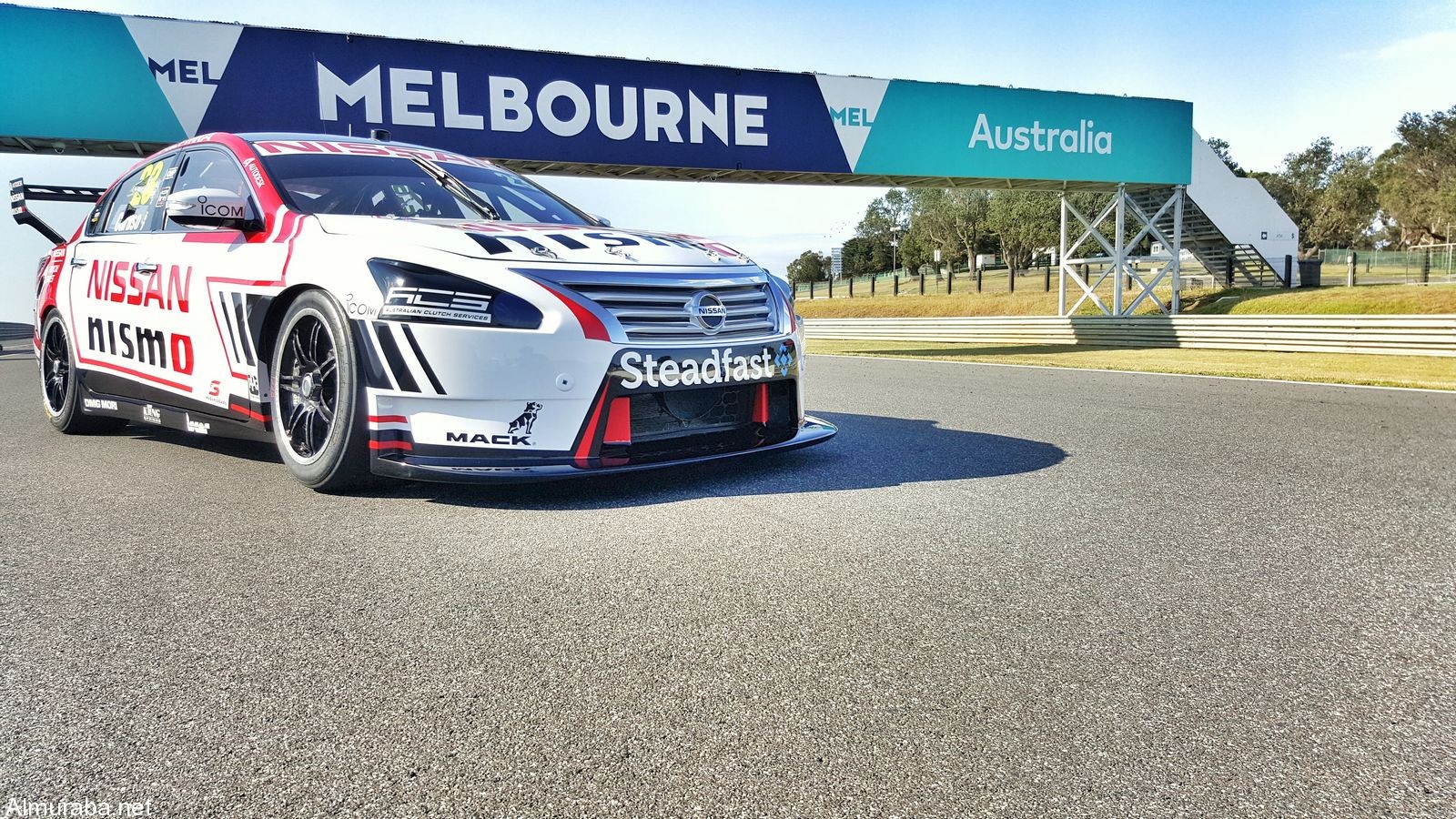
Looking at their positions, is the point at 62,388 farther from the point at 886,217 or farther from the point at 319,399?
the point at 886,217

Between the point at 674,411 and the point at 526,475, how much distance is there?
2.45ft

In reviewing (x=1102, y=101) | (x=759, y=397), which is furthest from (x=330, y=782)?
(x=1102, y=101)

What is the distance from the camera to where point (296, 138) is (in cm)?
567

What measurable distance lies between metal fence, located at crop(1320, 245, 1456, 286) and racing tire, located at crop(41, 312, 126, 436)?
→ 38.7 meters

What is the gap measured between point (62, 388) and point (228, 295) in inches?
104

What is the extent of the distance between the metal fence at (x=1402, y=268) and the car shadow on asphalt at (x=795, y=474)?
118ft

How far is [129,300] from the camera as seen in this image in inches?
222

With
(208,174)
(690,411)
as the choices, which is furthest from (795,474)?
(208,174)

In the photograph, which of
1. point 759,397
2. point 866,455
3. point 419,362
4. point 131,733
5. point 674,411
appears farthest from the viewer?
point 866,455

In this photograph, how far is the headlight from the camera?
4.09 m

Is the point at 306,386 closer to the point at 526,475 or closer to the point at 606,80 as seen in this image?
the point at 526,475

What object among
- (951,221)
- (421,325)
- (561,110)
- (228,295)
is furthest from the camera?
(951,221)

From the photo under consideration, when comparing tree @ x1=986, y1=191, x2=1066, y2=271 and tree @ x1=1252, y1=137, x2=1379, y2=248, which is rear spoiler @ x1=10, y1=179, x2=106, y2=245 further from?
tree @ x1=1252, y1=137, x2=1379, y2=248

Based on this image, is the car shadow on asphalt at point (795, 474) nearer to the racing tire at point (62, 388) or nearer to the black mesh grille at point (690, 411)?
the black mesh grille at point (690, 411)
